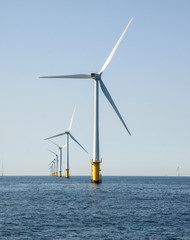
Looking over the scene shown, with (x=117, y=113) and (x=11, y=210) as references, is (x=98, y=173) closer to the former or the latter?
(x=117, y=113)

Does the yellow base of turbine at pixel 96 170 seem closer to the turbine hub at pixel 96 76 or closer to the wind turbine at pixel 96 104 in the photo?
the wind turbine at pixel 96 104

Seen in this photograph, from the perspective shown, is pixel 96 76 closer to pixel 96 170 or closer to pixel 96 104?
pixel 96 104

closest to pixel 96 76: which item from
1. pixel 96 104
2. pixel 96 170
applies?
pixel 96 104

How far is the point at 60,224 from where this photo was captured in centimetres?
4297

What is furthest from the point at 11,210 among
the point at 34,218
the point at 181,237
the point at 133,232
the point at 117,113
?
the point at 117,113

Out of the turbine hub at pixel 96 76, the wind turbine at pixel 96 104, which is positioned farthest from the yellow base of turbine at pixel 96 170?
the turbine hub at pixel 96 76

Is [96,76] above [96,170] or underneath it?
above

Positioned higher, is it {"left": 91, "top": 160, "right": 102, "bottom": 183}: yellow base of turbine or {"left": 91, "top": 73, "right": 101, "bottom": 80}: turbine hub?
Answer: {"left": 91, "top": 73, "right": 101, "bottom": 80}: turbine hub

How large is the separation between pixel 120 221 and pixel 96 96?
62.4m

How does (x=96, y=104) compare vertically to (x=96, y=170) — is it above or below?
above

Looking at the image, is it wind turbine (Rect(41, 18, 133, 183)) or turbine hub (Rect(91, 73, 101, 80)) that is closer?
wind turbine (Rect(41, 18, 133, 183))

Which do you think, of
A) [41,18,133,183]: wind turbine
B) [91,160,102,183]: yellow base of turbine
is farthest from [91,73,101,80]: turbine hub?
[91,160,102,183]: yellow base of turbine

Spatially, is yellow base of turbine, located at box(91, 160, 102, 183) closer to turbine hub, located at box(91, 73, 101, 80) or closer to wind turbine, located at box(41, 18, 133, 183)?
wind turbine, located at box(41, 18, 133, 183)

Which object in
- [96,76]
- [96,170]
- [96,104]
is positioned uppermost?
[96,76]
